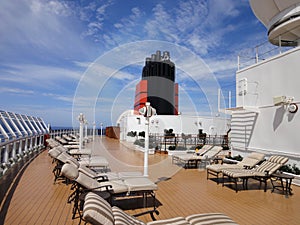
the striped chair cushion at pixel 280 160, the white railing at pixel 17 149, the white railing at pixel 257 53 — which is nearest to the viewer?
the striped chair cushion at pixel 280 160

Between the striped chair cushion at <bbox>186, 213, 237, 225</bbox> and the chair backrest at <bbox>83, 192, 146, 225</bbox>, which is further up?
the chair backrest at <bbox>83, 192, 146, 225</bbox>

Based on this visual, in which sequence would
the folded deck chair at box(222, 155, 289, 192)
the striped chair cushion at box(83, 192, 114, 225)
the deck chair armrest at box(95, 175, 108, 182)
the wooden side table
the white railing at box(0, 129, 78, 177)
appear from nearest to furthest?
the striped chair cushion at box(83, 192, 114, 225) → the deck chair armrest at box(95, 175, 108, 182) → the wooden side table → the folded deck chair at box(222, 155, 289, 192) → the white railing at box(0, 129, 78, 177)

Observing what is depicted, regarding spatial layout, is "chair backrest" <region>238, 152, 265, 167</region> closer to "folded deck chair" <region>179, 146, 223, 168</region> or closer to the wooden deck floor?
the wooden deck floor

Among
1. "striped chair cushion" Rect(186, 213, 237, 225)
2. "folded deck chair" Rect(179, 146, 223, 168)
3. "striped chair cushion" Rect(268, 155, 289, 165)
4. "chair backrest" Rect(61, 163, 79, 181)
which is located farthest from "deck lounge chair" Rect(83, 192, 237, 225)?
"folded deck chair" Rect(179, 146, 223, 168)

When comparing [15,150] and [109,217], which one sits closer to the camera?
[109,217]

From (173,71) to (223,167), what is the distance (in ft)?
74.3

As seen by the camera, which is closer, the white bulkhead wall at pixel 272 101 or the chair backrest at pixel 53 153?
the chair backrest at pixel 53 153

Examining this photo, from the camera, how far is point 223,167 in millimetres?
4918

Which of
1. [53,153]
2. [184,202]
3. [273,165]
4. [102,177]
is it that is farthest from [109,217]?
[273,165]

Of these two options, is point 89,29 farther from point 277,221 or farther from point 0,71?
point 0,71

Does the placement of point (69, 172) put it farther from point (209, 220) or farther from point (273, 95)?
point (273, 95)

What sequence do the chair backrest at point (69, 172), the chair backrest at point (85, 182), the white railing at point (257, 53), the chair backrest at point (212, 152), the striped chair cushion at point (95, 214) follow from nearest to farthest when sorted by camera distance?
the striped chair cushion at point (95, 214)
the chair backrest at point (69, 172)
the chair backrest at point (85, 182)
the chair backrest at point (212, 152)
the white railing at point (257, 53)

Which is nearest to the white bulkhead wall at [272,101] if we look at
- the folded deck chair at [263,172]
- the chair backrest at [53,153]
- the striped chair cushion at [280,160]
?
the striped chair cushion at [280,160]

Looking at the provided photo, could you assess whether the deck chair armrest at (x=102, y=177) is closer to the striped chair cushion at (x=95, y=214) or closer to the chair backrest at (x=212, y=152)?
the striped chair cushion at (x=95, y=214)
